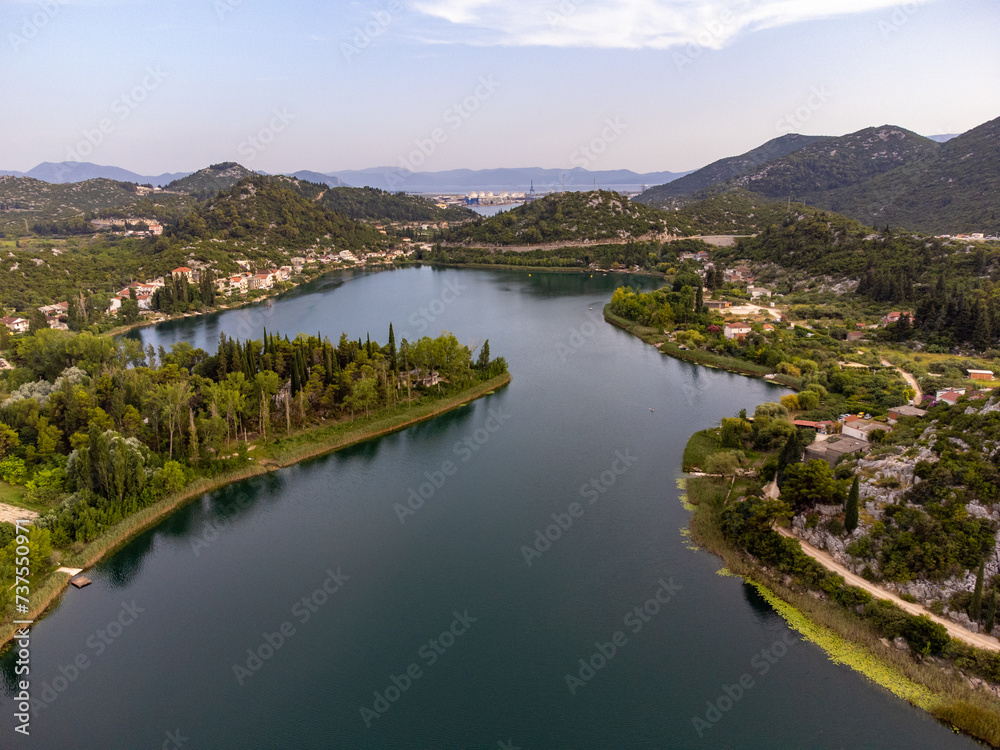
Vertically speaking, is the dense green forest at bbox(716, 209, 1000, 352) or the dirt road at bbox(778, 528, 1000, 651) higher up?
the dense green forest at bbox(716, 209, 1000, 352)

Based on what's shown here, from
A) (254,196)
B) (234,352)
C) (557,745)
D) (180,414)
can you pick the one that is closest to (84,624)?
(180,414)

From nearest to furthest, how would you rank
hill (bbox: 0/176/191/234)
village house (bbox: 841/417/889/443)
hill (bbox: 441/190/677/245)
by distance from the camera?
village house (bbox: 841/417/889/443)
hill (bbox: 441/190/677/245)
hill (bbox: 0/176/191/234)

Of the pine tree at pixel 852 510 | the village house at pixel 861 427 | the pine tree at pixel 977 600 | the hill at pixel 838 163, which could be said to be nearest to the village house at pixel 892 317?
the village house at pixel 861 427

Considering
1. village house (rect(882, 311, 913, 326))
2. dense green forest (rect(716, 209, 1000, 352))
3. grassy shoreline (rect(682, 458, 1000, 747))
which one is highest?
dense green forest (rect(716, 209, 1000, 352))

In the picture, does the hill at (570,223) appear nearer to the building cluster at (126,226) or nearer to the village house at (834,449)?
the building cluster at (126,226)

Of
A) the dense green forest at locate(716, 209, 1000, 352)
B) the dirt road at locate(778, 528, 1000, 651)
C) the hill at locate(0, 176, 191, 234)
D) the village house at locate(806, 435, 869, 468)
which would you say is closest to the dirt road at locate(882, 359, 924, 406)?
the dense green forest at locate(716, 209, 1000, 352)

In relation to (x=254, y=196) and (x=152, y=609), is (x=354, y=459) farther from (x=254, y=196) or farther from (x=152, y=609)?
(x=254, y=196)

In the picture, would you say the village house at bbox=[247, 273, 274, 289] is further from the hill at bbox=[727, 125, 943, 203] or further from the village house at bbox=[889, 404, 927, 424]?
the hill at bbox=[727, 125, 943, 203]
